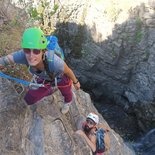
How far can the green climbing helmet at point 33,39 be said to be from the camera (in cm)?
470

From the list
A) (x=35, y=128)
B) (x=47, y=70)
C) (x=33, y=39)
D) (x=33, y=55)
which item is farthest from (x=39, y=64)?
(x=35, y=128)

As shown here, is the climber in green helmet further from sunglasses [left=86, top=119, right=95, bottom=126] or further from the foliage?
the foliage

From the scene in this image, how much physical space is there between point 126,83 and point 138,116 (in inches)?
59.9

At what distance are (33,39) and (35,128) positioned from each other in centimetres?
200

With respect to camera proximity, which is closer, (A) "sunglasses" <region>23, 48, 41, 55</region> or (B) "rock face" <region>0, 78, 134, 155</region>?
(A) "sunglasses" <region>23, 48, 41, 55</region>

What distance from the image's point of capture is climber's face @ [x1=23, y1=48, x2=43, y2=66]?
15.7ft

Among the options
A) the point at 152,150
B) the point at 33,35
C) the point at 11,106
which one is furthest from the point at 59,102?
the point at 152,150

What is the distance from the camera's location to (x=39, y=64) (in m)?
5.09

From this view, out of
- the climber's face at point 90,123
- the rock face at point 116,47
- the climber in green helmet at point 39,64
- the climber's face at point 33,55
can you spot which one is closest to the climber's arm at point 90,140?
the climber's face at point 90,123

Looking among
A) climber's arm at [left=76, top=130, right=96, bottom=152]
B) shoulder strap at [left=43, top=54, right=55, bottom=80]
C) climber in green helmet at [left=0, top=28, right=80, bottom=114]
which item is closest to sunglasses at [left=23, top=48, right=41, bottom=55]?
climber in green helmet at [left=0, top=28, right=80, bottom=114]

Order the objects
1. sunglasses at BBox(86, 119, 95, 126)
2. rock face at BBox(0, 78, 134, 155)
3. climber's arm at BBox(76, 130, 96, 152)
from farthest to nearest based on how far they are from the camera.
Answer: sunglasses at BBox(86, 119, 95, 126), climber's arm at BBox(76, 130, 96, 152), rock face at BBox(0, 78, 134, 155)

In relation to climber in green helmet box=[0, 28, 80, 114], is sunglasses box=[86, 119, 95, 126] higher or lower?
lower

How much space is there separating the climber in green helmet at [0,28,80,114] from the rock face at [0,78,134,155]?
11.4 inches

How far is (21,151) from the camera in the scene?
5531 millimetres
